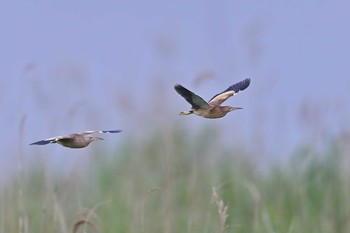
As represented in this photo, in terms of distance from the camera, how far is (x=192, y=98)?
0.83 meters

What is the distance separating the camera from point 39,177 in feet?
18.4

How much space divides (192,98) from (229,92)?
0.32 feet

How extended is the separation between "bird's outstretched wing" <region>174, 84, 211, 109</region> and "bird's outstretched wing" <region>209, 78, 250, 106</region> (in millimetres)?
15

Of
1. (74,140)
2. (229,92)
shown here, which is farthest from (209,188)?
(74,140)

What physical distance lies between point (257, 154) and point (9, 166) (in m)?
1.29

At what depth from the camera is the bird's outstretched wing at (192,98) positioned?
82 centimetres

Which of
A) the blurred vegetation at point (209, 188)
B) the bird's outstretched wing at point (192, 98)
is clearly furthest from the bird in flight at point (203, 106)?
the blurred vegetation at point (209, 188)

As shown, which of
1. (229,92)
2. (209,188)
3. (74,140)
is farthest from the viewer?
(209,188)

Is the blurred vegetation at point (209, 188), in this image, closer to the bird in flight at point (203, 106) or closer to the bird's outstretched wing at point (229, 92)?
the bird's outstretched wing at point (229, 92)

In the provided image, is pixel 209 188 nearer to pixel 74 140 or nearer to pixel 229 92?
pixel 229 92

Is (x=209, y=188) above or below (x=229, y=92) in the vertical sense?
above

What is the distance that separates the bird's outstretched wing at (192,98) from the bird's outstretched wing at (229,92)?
15mm

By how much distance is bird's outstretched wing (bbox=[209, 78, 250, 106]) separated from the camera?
865 mm

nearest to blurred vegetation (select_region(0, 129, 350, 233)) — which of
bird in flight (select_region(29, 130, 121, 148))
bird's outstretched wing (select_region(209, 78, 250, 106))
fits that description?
bird's outstretched wing (select_region(209, 78, 250, 106))
